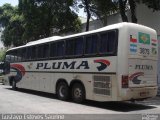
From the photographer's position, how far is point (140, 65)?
12328 mm

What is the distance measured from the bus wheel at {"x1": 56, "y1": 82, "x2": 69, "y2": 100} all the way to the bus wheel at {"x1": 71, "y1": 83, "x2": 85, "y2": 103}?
1.73 feet

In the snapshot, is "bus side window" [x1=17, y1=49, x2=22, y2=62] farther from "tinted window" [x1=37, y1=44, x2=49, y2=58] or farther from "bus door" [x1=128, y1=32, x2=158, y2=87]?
"bus door" [x1=128, y1=32, x2=158, y2=87]

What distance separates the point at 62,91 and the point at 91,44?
132 inches

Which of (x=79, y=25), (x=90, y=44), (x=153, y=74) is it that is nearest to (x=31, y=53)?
(x=90, y=44)

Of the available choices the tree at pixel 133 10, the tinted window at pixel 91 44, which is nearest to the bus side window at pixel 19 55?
the tree at pixel 133 10

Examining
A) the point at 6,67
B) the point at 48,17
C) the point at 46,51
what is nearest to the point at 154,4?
the point at 46,51

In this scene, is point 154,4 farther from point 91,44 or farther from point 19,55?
point 19,55

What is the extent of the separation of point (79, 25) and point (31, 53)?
10349mm

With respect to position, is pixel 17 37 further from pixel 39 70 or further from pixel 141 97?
pixel 141 97

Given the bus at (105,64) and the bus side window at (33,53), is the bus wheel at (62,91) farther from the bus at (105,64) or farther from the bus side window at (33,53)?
the bus side window at (33,53)

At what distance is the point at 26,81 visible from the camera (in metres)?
19.6

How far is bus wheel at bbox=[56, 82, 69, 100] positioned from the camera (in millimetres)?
14977

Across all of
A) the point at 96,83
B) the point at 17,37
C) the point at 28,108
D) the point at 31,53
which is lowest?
the point at 28,108

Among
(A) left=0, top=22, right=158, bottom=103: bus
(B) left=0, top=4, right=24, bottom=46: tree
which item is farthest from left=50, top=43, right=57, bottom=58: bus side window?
(B) left=0, top=4, right=24, bottom=46: tree
